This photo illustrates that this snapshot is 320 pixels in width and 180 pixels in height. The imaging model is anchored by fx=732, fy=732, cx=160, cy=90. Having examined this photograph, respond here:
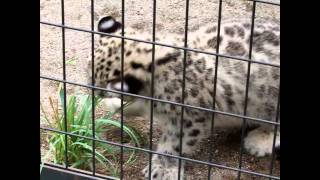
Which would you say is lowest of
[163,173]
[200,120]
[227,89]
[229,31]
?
[163,173]

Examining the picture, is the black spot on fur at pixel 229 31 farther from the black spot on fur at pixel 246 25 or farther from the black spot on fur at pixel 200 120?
the black spot on fur at pixel 200 120

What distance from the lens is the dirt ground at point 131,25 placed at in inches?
152

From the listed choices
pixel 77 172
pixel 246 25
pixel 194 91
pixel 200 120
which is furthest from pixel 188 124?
pixel 77 172

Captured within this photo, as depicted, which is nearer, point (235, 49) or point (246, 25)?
point (235, 49)

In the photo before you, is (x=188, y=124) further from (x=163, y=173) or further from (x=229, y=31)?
(x=229, y=31)

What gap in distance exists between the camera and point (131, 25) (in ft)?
15.2

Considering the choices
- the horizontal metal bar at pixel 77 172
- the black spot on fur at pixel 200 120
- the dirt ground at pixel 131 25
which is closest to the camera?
the horizontal metal bar at pixel 77 172

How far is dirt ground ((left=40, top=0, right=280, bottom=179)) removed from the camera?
3.87m

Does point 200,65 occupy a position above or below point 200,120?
above

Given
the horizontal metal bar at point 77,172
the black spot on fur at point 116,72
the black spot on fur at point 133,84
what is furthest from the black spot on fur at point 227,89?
the horizontal metal bar at point 77,172
